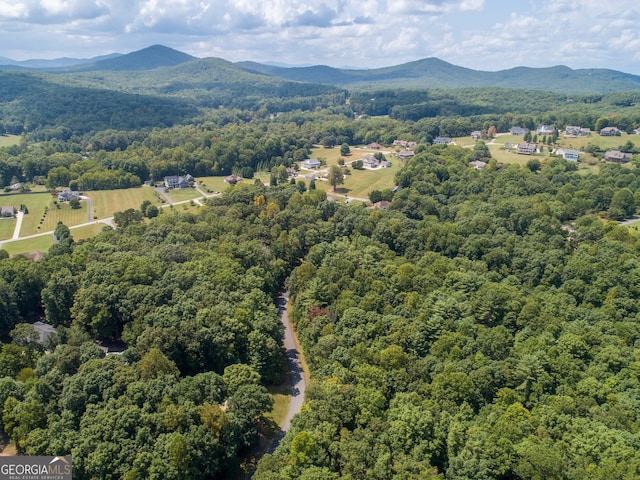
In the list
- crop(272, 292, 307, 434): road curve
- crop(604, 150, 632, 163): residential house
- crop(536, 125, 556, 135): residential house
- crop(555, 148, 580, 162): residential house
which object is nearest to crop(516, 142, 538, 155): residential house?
crop(555, 148, 580, 162): residential house

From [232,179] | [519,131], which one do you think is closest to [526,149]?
[519,131]

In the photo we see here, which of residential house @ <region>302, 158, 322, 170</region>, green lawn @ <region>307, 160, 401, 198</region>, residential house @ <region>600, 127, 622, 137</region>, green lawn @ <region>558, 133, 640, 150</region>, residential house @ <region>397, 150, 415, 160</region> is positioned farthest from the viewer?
residential house @ <region>600, 127, 622, 137</region>

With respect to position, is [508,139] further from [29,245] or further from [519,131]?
[29,245]

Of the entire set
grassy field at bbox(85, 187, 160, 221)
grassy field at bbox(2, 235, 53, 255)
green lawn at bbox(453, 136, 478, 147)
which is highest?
green lawn at bbox(453, 136, 478, 147)

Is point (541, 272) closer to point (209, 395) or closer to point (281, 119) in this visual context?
point (209, 395)

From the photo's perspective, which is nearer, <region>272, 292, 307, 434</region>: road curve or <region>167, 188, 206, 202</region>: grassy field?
<region>272, 292, 307, 434</region>: road curve

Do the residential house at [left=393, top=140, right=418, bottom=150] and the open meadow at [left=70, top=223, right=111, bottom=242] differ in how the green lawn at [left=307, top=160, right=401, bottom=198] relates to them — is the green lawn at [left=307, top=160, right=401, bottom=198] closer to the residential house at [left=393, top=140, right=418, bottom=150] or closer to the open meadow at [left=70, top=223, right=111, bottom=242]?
the residential house at [left=393, top=140, right=418, bottom=150]

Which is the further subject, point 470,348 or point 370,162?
point 370,162
